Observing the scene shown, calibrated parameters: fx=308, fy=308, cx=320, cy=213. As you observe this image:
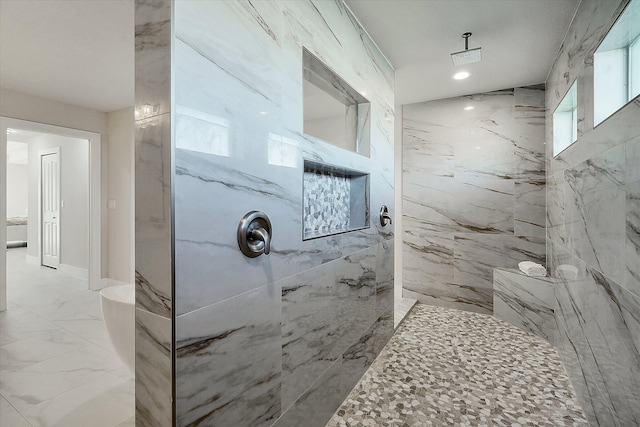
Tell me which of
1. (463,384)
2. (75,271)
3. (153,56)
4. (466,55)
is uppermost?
(466,55)

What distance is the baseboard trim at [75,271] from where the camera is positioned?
15.9 feet

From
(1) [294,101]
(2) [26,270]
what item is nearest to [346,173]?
(1) [294,101]

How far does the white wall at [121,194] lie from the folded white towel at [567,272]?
4.73 metres

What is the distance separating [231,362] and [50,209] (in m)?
6.59

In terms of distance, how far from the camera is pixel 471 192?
360 cm

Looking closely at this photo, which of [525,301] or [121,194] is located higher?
[121,194]

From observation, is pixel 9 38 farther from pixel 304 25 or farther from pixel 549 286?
pixel 549 286

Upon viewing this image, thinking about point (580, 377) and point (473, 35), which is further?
point (473, 35)

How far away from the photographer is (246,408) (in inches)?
45.8

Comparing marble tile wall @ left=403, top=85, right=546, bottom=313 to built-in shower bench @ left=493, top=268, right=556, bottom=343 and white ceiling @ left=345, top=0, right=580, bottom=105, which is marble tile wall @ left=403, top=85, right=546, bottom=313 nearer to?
built-in shower bench @ left=493, top=268, right=556, bottom=343

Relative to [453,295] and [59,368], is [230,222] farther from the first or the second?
[453,295]

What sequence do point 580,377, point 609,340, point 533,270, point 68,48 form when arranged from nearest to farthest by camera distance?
1. point 609,340
2. point 580,377
3. point 68,48
4. point 533,270

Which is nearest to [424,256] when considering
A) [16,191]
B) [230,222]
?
[230,222]

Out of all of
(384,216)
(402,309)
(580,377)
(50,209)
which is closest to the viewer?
(580,377)
